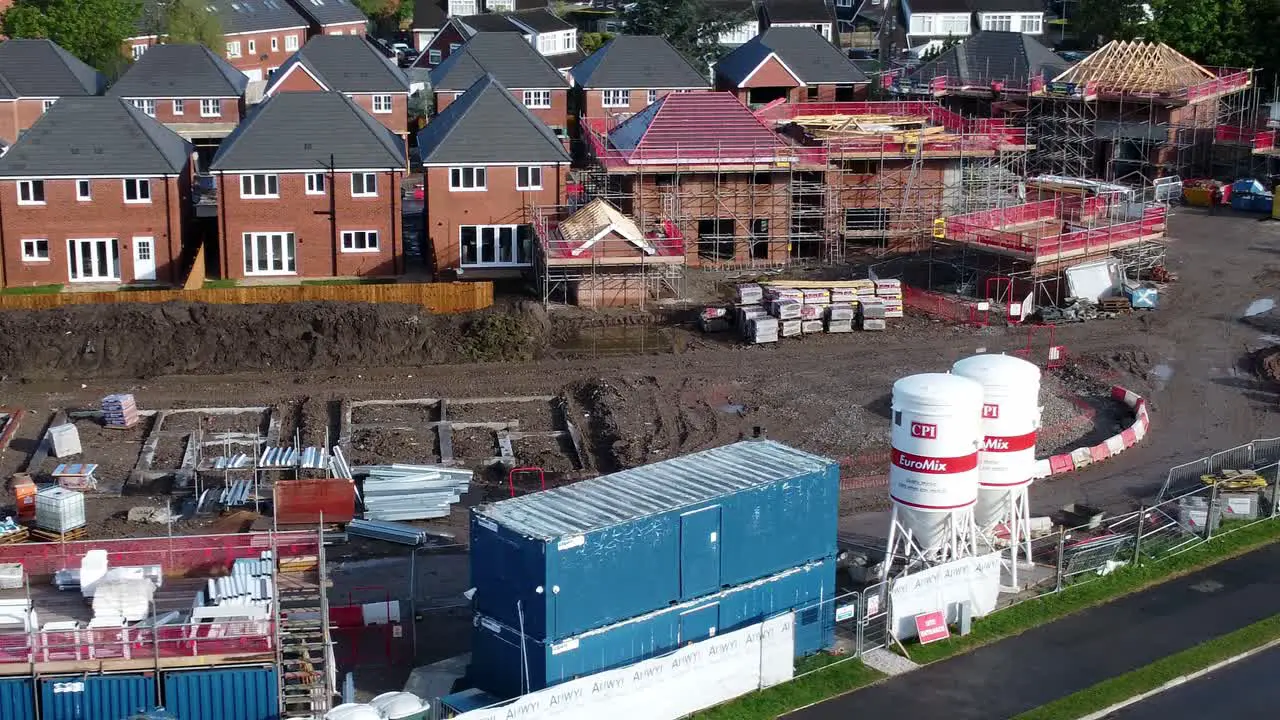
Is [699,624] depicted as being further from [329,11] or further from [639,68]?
[329,11]

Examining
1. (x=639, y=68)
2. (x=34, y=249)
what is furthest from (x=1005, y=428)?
(x=639, y=68)

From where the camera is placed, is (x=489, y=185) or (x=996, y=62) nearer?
(x=489, y=185)

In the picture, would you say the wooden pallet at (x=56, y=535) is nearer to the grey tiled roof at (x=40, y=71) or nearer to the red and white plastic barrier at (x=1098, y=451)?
the red and white plastic barrier at (x=1098, y=451)

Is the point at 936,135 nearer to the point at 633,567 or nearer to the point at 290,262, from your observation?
the point at 290,262

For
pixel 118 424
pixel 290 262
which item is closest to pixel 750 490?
pixel 118 424

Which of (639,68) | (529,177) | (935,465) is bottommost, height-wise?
(935,465)

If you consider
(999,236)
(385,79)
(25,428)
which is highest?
(385,79)
